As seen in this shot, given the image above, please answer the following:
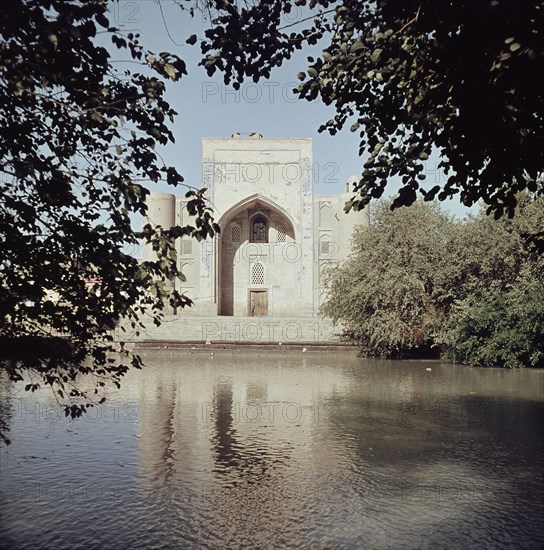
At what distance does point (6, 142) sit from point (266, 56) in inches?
88.7

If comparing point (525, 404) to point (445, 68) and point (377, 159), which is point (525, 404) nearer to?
point (377, 159)

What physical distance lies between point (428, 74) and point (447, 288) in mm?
19012

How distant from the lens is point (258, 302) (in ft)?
129

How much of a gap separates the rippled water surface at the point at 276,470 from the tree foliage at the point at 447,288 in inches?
258

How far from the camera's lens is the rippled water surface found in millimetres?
5590

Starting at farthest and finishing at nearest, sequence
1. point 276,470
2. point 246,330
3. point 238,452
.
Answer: point 246,330 < point 238,452 < point 276,470

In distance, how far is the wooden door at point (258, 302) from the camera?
39156mm

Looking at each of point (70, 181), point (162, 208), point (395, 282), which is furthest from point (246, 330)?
point (70, 181)

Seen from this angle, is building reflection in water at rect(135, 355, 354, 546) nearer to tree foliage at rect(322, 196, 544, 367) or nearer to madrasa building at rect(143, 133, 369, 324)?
tree foliage at rect(322, 196, 544, 367)

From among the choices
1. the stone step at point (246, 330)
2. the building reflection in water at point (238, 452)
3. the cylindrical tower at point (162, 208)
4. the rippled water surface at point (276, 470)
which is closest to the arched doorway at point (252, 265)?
the cylindrical tower at point (162, 208)

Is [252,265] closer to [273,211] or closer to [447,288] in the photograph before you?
[273,211]

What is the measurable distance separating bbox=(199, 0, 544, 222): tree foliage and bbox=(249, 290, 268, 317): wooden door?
33471 millimetres

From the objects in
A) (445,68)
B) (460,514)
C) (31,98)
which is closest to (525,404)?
(460,514)

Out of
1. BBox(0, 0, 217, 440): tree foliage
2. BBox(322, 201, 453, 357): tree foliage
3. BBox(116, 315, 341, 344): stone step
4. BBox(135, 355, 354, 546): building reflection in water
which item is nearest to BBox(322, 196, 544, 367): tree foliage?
BBox(322, 201, 453, 357): tree foliage
